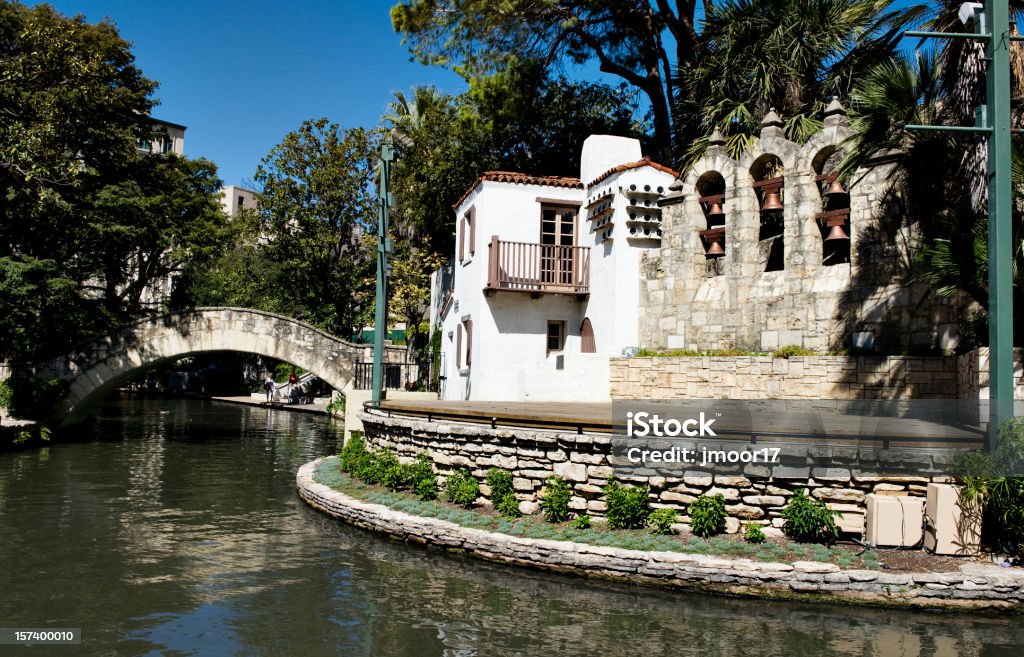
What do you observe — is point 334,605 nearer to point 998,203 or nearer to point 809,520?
point 809,520

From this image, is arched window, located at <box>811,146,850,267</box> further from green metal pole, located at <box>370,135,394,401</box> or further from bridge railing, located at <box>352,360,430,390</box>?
bridge railing, located at <box>352,360,430,390</box>

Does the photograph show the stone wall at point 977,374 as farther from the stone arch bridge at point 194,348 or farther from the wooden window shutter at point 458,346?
the stone arch bridge at point 194,348

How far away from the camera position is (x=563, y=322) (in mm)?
22062

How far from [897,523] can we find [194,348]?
2259 centimetres

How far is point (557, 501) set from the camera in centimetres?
1148

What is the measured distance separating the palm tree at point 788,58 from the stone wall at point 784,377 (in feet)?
21.6

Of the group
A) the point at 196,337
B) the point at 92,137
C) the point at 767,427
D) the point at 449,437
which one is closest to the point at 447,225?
the point at 196,337

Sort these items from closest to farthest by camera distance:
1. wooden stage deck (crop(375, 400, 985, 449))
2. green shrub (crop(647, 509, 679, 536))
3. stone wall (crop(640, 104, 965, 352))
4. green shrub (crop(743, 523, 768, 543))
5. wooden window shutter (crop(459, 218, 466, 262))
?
wooden stage deck (crop(375, 400, 985, 449))
green shrub (crop(743, 523, 768, 543))
green shrub (crop(647, 509, 679, 536))
stone wall (crop(640, 104, 965, 352))
wooden window shutter (crop(459, 218, 466, 262))

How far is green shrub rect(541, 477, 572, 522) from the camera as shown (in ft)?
37.7

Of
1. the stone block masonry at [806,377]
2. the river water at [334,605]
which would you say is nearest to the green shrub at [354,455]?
the river water at [334,605]

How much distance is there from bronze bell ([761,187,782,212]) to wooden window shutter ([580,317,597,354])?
583 cm

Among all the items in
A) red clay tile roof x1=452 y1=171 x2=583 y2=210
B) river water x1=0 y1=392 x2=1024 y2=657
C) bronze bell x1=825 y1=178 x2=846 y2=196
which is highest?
red clay tile roof x1=452 y1=171 x2=583 y2=210

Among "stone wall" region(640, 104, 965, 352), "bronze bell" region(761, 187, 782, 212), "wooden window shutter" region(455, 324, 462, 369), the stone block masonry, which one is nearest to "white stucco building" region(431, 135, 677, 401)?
"wooden window shutter" region(455, 324, 462, 369)

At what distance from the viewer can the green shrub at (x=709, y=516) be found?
412 inches
